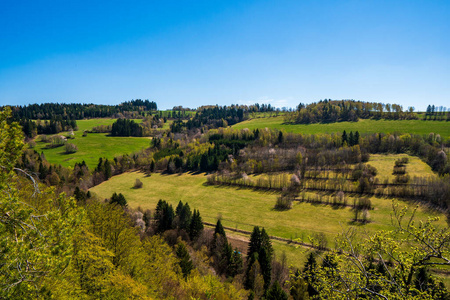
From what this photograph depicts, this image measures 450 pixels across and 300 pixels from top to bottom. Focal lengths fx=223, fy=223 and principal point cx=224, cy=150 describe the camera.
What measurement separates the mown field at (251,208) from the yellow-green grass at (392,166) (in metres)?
4.80

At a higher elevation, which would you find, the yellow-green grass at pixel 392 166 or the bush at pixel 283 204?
the yellow-green grass at pixel 392 166

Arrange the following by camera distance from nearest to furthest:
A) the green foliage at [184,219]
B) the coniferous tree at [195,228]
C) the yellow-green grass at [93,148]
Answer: the coniferous tree at [195,228]
the green foliage at [184,219]
the yellow-green grass at [93,148]

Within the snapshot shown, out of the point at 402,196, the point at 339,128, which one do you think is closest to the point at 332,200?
the point at 402,196

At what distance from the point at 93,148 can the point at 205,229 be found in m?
117

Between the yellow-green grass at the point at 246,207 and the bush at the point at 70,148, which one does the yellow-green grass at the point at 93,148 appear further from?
the yellow-green grass at the point at 246,207

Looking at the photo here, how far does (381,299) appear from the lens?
10.1m

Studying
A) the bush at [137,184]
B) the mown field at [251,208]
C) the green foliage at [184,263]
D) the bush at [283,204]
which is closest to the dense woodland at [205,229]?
the green foliage at [184,263]

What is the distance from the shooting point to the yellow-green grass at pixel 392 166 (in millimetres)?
97300

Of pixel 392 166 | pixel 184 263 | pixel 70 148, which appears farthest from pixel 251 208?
pixel 70 148

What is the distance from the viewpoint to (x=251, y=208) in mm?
84188

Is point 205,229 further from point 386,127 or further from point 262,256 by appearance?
point 386,127

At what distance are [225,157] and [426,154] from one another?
4071 inches

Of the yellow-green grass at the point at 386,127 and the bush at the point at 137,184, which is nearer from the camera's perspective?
the bush at the point at 137,184

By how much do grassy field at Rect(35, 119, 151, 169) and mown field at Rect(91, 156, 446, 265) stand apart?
86.8ft
